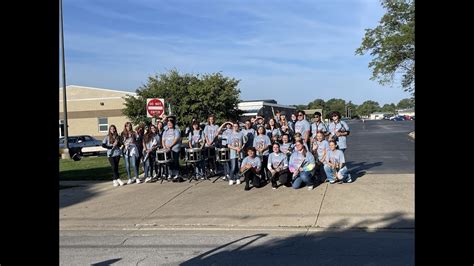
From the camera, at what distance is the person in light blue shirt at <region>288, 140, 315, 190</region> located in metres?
10.7

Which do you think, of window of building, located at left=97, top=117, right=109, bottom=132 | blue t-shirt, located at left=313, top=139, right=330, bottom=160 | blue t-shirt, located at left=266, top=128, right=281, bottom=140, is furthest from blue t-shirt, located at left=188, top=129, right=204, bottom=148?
window of building, located at left=97, top=117, right=109, bottom=132

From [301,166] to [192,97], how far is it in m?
26.5

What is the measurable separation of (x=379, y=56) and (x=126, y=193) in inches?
726

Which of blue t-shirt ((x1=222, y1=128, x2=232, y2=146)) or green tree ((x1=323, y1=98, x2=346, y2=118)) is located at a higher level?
green tree ((x1=323, y1=98, x2=346, y2=118))

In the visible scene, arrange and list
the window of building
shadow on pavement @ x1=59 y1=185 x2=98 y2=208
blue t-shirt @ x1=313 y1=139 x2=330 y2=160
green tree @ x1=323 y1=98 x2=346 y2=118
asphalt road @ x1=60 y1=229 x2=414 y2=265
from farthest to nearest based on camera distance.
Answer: green tree @ x1=323 y1=98 x2=346 y2=118 < the window of building < blue t-shirt @ x1=313 y1=139 x2=330 y2=160 < shadow on pavement @ x1=59 y1=185 x2=98 y2=208 < asphalt road @ x1=60 y1=229 x2=414 y2=265

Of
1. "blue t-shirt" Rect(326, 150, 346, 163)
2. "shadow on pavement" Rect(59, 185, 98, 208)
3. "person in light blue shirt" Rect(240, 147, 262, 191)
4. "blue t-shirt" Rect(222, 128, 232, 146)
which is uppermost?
"blue t-shirt" Rect(222, 128, 232, 146)

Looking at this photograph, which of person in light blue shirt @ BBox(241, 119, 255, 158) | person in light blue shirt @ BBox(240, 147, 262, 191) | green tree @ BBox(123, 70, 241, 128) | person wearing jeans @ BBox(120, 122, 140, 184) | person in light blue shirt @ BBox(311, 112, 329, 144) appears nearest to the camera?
person in light blue shirt @ BBox(240, 147, 262, 191)

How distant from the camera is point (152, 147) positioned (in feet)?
41.7

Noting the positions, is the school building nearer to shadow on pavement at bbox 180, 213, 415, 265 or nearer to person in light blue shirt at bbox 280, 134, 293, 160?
person in light blue shirt at bbox 280, 134, 293, 160

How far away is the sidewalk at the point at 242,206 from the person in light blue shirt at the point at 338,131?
1011 millimetres

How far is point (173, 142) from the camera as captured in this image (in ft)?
41.0

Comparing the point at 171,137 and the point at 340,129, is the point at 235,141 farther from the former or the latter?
the point at 340,129

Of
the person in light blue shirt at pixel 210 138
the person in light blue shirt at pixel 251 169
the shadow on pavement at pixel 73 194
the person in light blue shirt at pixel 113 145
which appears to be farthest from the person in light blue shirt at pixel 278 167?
the shadow on pavement at pixel 73 194
